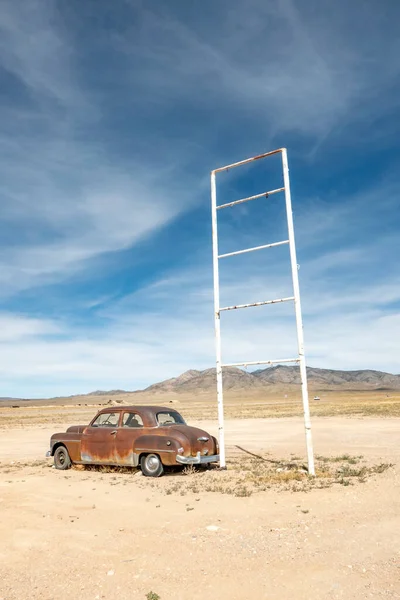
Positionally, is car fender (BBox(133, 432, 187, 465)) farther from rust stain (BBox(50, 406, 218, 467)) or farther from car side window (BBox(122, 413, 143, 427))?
car side window (BBox(122, 413, 143, 427))

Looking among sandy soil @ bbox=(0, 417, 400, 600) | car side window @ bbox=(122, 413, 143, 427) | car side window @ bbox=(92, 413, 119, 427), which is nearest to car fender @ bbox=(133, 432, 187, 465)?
car side window @ bbox=(122, 413, 143, 427)

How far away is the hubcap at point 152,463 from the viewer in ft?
40.5

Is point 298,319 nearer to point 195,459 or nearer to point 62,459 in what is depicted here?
point 195,459

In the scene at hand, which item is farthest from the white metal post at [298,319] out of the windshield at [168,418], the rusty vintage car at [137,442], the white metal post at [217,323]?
the windshield at [168,418]

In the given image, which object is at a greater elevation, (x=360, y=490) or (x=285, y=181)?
(x=285, y=181)

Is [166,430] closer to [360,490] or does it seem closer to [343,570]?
Result: [360,490]

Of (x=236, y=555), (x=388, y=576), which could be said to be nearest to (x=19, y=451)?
(x=236, y=555)

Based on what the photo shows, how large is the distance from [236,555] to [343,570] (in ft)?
4.39

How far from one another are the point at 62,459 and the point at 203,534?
8.01m

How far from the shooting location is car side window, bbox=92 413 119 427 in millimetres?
13459

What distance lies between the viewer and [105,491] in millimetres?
10828

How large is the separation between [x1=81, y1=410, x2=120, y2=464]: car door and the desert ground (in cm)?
45

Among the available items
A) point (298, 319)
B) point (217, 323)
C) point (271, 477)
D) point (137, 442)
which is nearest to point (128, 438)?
point (137, 442)

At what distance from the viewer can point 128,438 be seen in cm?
1280
